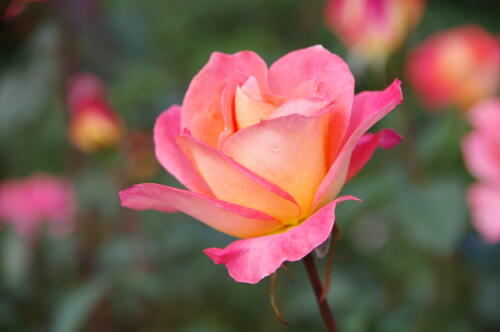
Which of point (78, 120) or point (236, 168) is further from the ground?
point (236, 168)

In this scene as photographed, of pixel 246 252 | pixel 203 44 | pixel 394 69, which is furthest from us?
pixel 203 44

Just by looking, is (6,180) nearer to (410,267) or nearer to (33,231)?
(33,231)

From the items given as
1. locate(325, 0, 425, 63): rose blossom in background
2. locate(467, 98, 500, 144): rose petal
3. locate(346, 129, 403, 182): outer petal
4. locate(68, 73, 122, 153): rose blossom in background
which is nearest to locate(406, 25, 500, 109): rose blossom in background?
locate(325, 0, 425, 63): rose blossom in background

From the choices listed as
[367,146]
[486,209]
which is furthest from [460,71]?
[367,146]

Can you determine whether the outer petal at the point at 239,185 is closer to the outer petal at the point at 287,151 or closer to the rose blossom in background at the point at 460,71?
the outer petal at the point at 287,151

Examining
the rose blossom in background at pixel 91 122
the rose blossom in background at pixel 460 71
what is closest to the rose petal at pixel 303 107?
the rose blossom in background at pixel 91 122

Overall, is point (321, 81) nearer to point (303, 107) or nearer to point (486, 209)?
point (303, 107)

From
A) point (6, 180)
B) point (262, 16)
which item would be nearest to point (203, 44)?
point (262, 16)

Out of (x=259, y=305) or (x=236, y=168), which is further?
(x=259, y=305)
